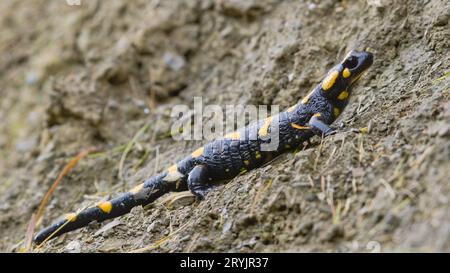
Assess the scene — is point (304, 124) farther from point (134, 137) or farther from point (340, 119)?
point (134, 137)

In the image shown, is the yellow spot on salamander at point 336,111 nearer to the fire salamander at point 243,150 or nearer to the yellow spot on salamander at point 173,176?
the fire salamander at point 243,150

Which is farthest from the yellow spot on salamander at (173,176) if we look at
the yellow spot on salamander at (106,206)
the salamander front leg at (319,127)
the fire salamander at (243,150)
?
the salamander front leg at (319,127)

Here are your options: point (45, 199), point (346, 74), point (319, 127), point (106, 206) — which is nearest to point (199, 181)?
point (106, 206)

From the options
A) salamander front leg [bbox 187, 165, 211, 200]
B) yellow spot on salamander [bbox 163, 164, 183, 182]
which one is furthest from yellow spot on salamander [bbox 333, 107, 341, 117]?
yellow spot on salamander [bbox 163, 164, 183, 182]

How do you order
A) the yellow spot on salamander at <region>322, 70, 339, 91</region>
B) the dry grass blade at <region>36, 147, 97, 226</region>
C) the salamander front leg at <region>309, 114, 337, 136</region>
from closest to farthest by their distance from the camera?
1. the salamander front leg at <region>309, 114, 337, 136</region>
2. the yellow spot on salamander at <region>322, 70, 339, 91</region>
3. the dry grass blade at <region>36, 147, 97, 226</region>

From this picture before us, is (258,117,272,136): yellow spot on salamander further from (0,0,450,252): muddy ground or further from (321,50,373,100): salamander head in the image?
(321,50,373,100): salamander head
